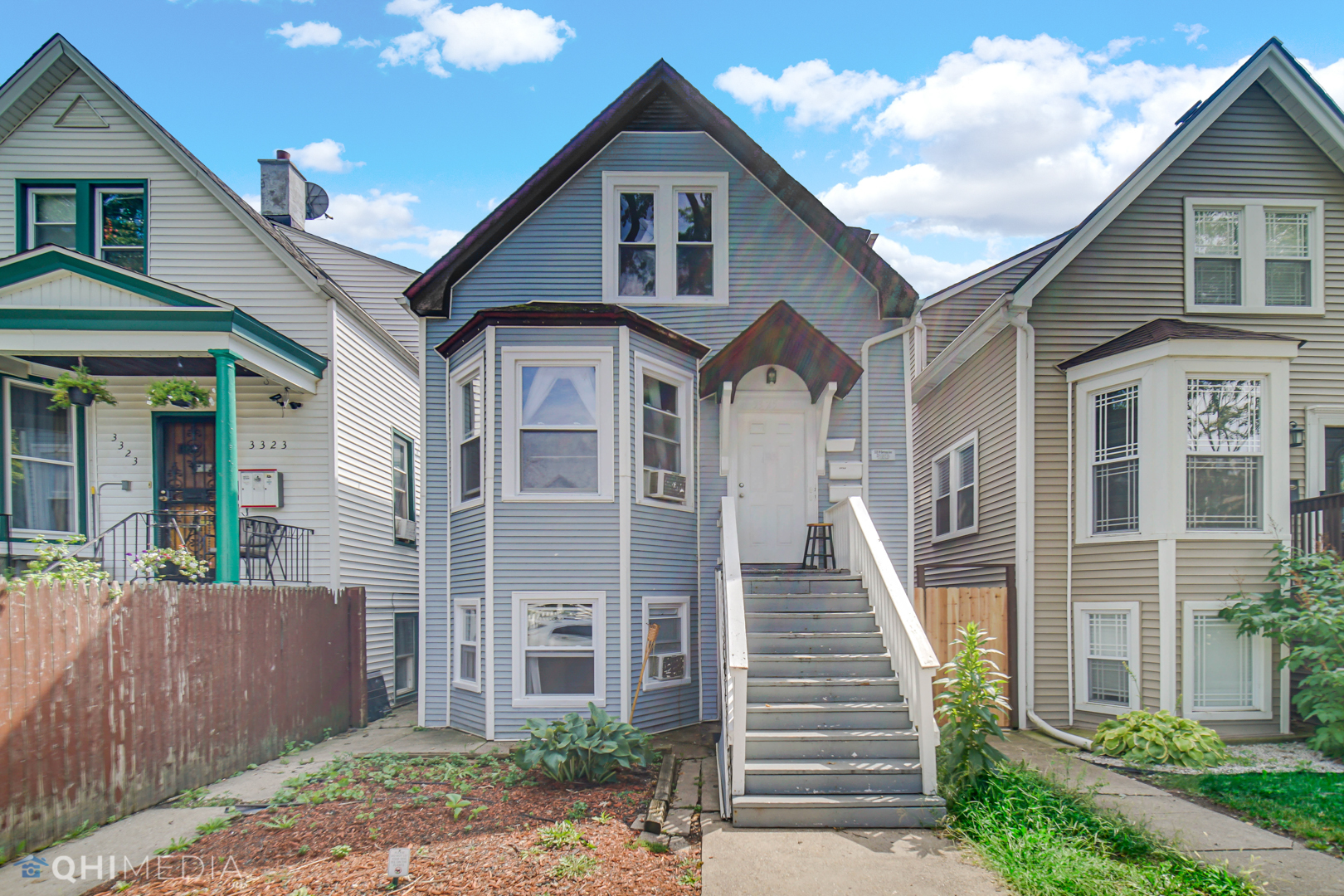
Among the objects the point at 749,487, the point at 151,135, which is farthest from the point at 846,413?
the point at 151,135

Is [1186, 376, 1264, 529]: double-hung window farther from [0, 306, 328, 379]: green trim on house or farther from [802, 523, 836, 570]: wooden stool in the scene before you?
[0, 306, 328, 379]: green trim on house

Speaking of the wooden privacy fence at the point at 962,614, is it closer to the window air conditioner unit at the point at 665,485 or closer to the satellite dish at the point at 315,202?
the window air conditioner unit at the point at 665,485

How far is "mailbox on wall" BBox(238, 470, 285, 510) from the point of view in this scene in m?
10.6

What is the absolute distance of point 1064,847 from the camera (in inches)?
208

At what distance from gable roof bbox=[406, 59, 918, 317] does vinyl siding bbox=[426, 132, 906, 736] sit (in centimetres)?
12

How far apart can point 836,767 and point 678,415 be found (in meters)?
4.99

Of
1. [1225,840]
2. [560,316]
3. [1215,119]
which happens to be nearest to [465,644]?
[560,316]

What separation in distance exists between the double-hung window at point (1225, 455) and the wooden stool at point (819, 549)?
3890mm

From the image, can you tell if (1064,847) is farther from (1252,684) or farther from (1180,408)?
(1180,408)

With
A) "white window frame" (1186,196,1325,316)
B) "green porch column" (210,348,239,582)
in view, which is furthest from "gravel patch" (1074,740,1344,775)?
"green porch column" (210,348,239,582)

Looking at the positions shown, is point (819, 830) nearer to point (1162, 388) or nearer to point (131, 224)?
point (1162, 388)

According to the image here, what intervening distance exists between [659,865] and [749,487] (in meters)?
5.72

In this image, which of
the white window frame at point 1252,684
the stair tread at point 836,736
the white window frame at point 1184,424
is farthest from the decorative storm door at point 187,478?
the white window frame at point 1252,684

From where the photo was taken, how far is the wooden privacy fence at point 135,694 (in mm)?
5426
